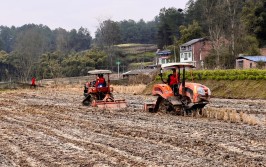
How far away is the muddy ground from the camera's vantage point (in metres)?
8.77

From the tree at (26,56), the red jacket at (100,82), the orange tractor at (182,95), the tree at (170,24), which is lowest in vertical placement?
the orange tractor at (182,95)

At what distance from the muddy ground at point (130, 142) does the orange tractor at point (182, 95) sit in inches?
27.0

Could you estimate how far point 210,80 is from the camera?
3139cm

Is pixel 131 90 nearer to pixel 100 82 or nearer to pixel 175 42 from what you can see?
pixel 100 82

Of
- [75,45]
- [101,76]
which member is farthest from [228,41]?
[75,45]

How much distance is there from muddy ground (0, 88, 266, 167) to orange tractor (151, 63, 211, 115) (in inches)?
27.0

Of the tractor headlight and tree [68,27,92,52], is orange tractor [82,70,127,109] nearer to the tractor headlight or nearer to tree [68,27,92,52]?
the tractor headlight

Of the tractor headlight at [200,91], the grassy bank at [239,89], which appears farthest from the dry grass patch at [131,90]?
the tractor headlight at [200,91]

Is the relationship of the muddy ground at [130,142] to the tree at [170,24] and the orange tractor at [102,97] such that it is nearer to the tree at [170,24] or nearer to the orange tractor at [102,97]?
the orange tractor at [102,97]

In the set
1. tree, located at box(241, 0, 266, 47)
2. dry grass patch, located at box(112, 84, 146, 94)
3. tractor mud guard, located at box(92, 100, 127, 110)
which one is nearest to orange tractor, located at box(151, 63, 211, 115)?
tractor mud guard, located at box(92, 100, 127, 110)

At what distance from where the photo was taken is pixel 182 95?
55.1ft

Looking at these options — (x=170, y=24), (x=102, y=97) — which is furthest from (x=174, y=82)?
(x=170, y=24)

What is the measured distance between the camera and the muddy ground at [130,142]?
8773 millimetres

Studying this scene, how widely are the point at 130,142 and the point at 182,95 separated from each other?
20.8ft
